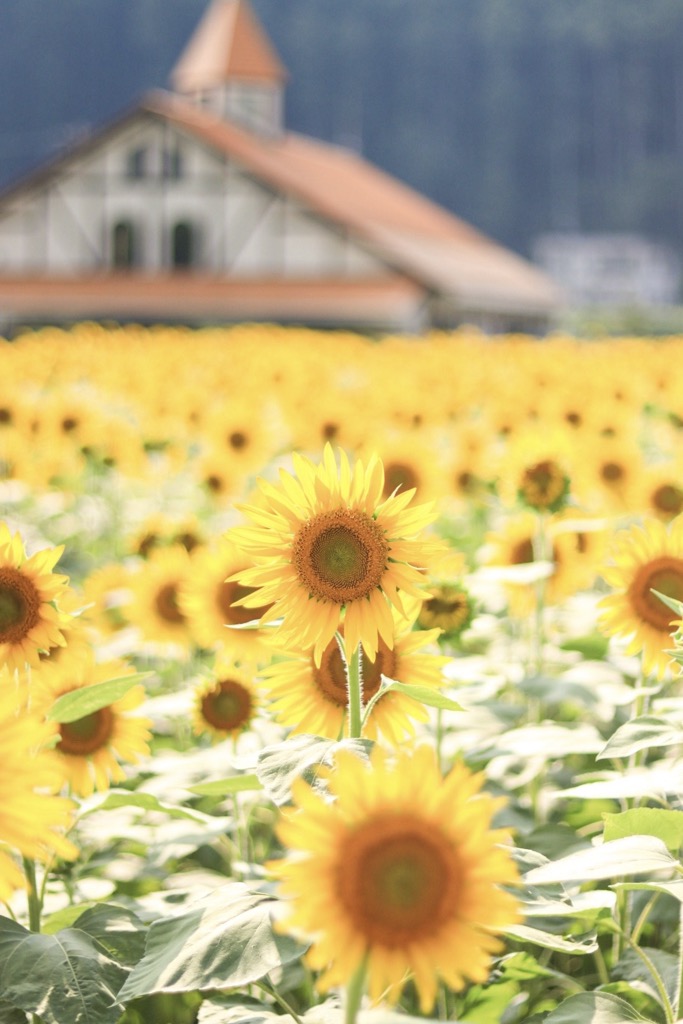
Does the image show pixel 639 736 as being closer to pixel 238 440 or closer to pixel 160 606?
pixel 160 606

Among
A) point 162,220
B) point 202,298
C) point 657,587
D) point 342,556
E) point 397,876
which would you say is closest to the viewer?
point 397,876

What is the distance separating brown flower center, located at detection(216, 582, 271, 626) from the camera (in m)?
2.35

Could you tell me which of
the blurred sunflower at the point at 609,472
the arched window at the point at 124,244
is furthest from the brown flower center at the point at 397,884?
the arched window at the point at 124,244

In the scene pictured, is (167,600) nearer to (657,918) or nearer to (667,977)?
(657,918)

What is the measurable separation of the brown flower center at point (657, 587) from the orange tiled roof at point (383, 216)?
2075cm

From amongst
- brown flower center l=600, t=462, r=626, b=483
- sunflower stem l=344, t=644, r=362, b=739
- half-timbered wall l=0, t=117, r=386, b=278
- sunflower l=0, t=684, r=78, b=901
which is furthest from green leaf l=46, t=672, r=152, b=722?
half-timbered wall l=0, t=117, r=386, b=278

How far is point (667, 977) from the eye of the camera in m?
1.82

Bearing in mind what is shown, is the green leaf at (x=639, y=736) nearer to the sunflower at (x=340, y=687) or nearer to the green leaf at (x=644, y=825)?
the green leaf at (x=644, y=825)

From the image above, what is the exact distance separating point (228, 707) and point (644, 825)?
0.80m

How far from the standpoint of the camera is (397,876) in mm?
1076

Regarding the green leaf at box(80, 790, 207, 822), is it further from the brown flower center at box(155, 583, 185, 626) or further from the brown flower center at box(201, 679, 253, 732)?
the brown flower center at box(155, 583, 185, 626)

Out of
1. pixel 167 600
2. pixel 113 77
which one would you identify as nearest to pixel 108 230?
pixel 167 600

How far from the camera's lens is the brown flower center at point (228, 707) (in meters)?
2.16

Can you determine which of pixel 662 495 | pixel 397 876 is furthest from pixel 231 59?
pixel 397 876
